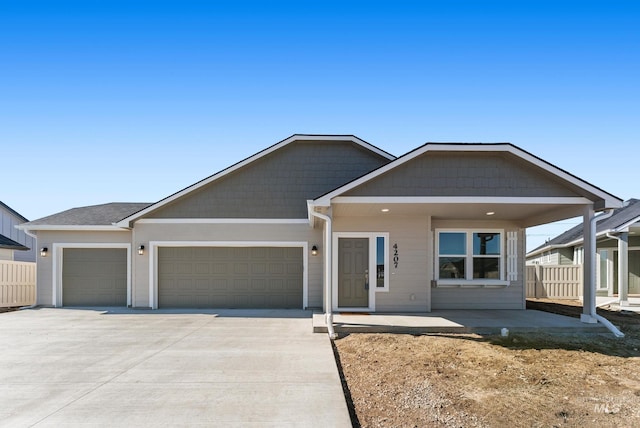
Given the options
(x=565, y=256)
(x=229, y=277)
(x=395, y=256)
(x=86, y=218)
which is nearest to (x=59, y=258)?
(x=86, y=218)

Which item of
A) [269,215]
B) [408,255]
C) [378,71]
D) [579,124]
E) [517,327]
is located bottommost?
[517,327]

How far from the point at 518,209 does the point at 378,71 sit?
5943 mm

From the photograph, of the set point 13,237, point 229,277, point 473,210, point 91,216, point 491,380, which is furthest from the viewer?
point 13,237

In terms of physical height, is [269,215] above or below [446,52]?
below

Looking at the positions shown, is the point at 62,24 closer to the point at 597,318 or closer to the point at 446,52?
the point at 446,52

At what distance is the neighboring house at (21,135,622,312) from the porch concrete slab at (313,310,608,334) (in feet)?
3.56

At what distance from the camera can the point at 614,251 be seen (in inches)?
679

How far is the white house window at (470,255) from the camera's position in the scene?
38.6ft

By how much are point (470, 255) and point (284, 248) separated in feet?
17.1

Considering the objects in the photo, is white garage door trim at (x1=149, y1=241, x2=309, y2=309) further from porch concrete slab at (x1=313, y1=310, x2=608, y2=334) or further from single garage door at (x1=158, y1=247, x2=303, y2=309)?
porch concrete slab at (x1=313, y1=310, x2=608, y2=334)

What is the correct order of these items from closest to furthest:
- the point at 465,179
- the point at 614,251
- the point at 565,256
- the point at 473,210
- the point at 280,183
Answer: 1. the point at 465,179
2. the point at 473,210
3. the point at 280,183
4. the point at 614,251
5. the point at 565,256

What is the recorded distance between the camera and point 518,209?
9.86 metres

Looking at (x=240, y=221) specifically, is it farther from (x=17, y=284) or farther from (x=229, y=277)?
(x=17, y=284)

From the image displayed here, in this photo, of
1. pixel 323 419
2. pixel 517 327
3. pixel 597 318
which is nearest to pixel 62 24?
pixel 323 419
